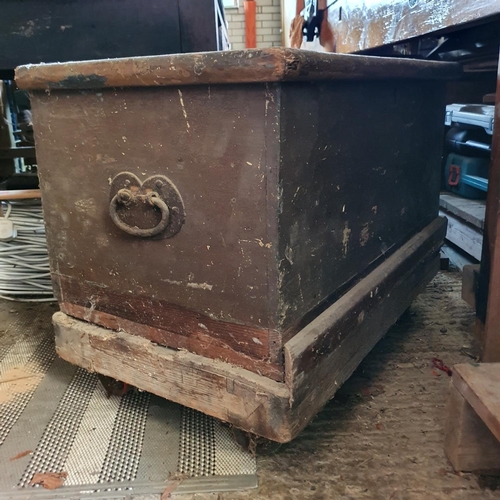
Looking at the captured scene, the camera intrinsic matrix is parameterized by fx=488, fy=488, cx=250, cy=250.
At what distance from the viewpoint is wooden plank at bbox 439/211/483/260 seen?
6.51 feet

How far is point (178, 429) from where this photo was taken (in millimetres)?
1118

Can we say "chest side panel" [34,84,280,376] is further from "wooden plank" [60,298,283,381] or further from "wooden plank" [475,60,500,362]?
"wooden plank" [475,60,500,362]

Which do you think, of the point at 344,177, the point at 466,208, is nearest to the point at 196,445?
the point at 344,177

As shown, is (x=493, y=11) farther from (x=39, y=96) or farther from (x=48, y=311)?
(x=48, y=311)

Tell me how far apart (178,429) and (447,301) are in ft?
3.68

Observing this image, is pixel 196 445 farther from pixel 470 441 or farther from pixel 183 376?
pixel 470 441

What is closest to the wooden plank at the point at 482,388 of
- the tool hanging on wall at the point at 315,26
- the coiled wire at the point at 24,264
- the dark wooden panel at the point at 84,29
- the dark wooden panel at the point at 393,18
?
the dark wooden panel at the point at 393,18

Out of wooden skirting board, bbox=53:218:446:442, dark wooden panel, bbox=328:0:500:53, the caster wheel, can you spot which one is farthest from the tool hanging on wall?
the caster wheel

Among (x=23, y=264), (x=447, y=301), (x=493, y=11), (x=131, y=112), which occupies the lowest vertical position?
(x=447, y=301)

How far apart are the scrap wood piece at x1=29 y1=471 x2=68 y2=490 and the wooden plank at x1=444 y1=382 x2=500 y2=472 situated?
790 millimetres

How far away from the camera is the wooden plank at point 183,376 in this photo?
88cm

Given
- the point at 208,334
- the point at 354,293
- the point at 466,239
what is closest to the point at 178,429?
the point at 208,334

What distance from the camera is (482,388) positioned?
92cm

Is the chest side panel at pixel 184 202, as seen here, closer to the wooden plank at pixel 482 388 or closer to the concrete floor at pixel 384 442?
the concrete floor at pixel 384 442
